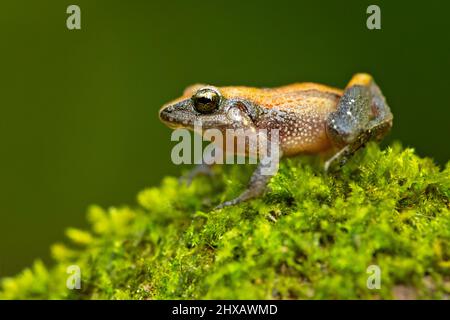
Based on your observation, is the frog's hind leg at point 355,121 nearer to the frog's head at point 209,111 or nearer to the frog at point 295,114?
the frog at point 295,114

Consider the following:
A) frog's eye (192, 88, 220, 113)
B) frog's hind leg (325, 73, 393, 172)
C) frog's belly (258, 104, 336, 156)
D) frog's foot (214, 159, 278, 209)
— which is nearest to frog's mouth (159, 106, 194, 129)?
frog's eye (192, 88, 220, 113)

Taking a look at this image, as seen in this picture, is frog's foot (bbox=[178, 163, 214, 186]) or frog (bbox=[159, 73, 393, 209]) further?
frog's foot (bbox=[178, 163, 214, 186])

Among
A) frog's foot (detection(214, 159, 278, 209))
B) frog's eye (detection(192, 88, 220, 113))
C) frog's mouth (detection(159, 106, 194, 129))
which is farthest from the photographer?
frog's mouth (detection(159, 106, 194, 129))

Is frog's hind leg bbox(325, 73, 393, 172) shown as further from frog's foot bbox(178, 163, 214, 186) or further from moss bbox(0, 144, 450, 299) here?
frog's foot bbox(178, 163, 214, 186)

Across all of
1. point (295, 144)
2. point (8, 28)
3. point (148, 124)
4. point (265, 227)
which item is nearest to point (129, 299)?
point (265, 227)

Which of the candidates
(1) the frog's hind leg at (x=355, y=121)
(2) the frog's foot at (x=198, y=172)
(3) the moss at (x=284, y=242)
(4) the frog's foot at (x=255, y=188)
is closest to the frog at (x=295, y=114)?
(1) the frog's hind leg at (x=355, y=121)

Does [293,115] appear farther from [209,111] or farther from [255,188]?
[255,188]
